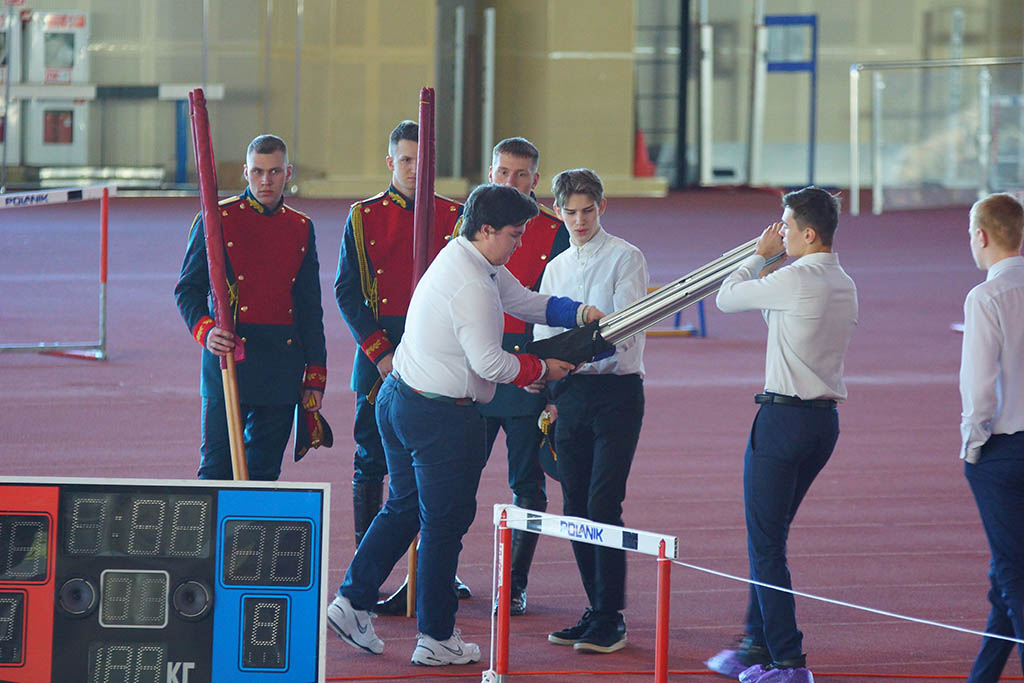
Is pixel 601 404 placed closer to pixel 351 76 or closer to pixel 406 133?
pixel 406 133

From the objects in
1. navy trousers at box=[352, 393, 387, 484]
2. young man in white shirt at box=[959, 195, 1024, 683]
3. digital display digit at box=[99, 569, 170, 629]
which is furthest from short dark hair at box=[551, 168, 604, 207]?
digital display digit at box=[99, 569, 170, 629]

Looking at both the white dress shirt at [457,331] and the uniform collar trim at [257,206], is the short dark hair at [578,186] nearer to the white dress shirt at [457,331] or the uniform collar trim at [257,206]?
the white dress shirt at [457,331]

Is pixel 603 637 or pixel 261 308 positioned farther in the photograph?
pixel 261 308

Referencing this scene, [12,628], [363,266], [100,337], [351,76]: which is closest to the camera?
[12,628]

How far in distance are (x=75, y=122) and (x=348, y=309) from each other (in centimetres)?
1709

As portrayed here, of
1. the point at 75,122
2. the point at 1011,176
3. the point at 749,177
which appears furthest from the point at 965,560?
the point at 749,177

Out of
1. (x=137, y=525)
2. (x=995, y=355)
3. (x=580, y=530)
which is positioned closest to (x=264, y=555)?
(x=137, y=525)

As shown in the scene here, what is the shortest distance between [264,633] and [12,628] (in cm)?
65

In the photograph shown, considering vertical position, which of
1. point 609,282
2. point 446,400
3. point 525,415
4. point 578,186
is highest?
point 578,186

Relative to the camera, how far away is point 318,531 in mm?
3783

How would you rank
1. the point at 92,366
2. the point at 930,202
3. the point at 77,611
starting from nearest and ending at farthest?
the point at 77,611, the point at 92,366, the point at 930,202

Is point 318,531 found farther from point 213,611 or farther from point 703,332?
point 703,332

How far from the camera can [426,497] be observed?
4.61 m

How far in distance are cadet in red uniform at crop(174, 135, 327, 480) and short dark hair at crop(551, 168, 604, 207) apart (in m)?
0.96
